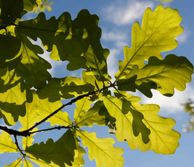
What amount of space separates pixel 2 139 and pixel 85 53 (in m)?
0.81

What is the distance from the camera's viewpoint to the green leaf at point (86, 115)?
2.02m

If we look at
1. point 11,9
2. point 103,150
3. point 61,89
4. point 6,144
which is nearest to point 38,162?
point 6,144

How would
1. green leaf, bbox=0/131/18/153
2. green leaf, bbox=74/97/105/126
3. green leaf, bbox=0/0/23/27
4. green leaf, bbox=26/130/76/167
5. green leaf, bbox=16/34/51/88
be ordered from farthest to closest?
green leaf, bbox=0/131/18/153
green leaf, bbox=74/97/105/126
green leaf, bbox=26/130/76/167
green leaf, bbox=16/34/51/88
green leaf, bbox=0/0/23/27

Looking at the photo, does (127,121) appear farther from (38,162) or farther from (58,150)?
(38,162)

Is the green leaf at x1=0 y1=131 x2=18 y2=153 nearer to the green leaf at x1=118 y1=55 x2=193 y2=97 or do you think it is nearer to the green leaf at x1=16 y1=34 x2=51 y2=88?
the green leaf at x1=16 y1=34 x2=51 y2=88

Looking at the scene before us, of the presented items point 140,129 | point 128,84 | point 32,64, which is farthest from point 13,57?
point 140,129

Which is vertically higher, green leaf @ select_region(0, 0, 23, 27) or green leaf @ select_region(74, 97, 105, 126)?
green leaf @ select_region(74, 97, 105, 126)

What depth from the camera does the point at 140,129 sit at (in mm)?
1721

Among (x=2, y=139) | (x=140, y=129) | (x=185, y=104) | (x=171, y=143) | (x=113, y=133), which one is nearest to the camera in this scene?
(x=140, y=129)

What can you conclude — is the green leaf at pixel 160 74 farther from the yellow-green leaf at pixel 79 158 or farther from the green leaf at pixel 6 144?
the green leaf at pixel 6 144

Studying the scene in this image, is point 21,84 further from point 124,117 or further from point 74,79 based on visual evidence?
point 124,117

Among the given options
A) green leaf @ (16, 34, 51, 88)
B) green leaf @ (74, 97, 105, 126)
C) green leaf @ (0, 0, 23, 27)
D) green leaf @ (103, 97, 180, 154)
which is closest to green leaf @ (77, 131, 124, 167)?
green leaf @ (74, 97, 105, 126)

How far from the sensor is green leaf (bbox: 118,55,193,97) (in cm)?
169

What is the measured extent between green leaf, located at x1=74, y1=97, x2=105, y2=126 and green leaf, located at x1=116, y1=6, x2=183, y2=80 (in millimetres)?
323
